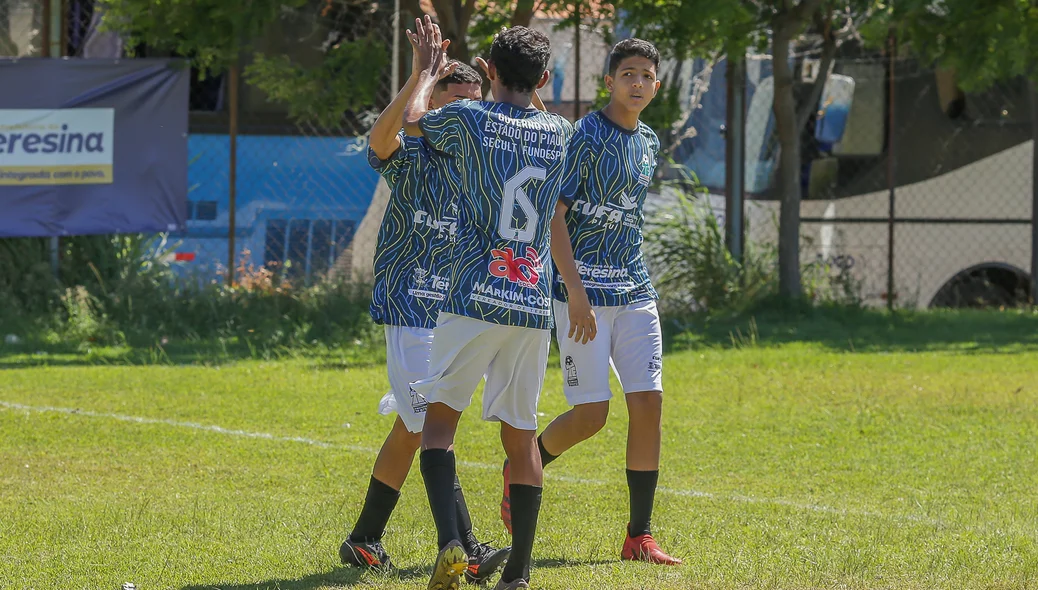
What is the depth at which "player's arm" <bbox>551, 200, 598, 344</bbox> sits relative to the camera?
4879 millimetres

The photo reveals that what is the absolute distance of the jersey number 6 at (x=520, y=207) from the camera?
4434 millimetres

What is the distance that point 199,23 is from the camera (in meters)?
11.8

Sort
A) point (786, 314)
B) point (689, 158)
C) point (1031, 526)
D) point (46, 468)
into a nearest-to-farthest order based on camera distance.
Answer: point (1031, 526), point (46, 468), point (786, 314), point (689, 158)

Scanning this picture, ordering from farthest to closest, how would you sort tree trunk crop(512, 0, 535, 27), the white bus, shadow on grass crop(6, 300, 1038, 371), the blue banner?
the white bus, the blue banner, tree trunk crop(512, 0, 535, 27), shadow on grass crop(6, 300, 1038, 371)

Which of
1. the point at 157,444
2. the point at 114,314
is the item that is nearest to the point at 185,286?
the point at 114,314

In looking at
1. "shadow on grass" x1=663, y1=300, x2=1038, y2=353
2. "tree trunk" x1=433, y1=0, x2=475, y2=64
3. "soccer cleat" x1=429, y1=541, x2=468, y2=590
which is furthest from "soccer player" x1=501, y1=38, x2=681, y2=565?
"tree trunk" x1=433, y1=0, x2=475, y2=64

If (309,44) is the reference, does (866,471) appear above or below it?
below

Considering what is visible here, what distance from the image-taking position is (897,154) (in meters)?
14.9

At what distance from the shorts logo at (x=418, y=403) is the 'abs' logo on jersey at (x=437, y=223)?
23.9 inches

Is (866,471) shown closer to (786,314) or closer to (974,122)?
(786,314)

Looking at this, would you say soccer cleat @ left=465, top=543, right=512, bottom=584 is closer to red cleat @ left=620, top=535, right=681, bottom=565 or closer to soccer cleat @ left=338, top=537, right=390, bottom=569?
soccer cleat @ left=338, top=537, right=390, bottom=569

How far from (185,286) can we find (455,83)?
796cm

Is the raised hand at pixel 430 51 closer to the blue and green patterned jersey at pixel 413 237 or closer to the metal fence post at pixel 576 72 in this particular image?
the blue and green patterned jersey at pixel 413 237

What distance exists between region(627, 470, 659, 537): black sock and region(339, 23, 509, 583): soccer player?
61cm
